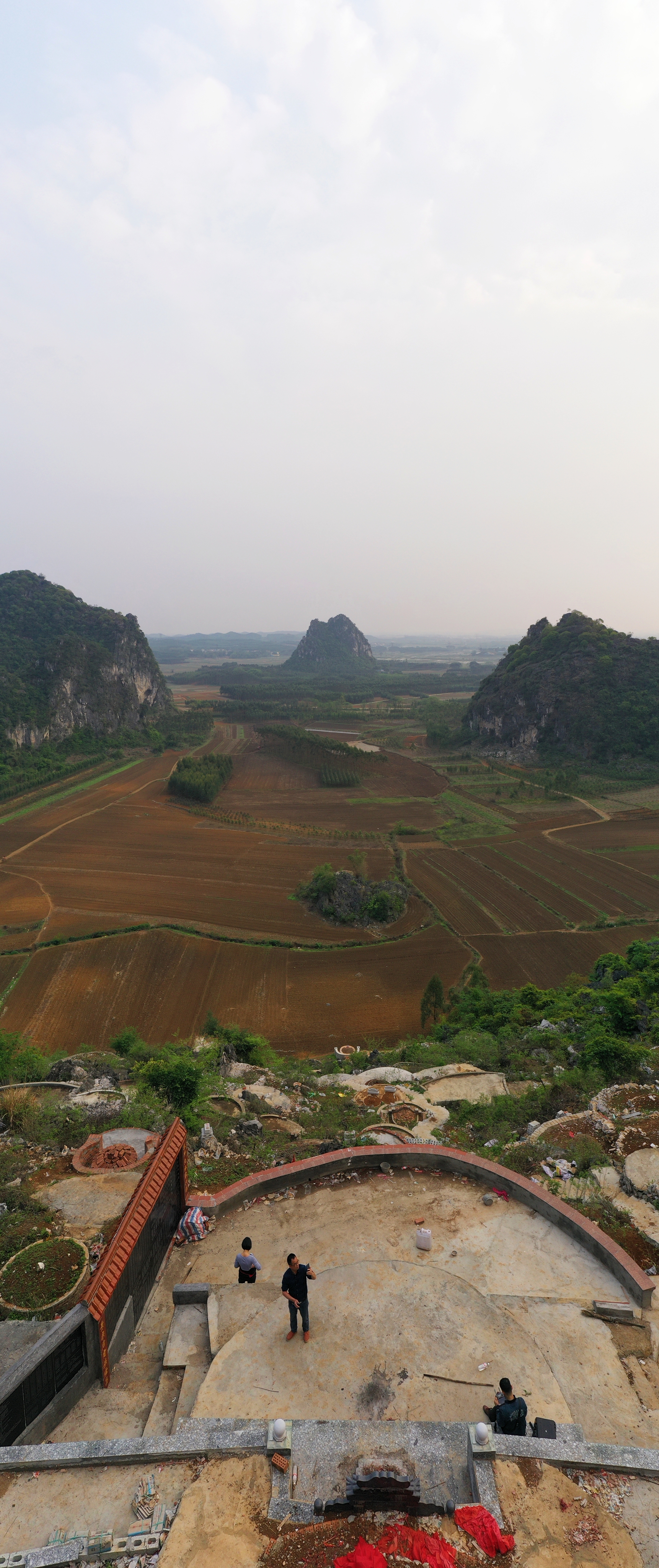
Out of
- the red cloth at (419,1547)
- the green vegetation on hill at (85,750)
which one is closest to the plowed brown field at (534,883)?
the red cloth at (419,1547)

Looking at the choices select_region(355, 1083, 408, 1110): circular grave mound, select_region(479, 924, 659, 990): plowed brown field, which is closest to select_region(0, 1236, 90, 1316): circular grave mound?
select_region(355, 1083, 408, 1110): circular grave mound

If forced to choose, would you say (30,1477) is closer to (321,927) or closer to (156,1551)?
(156,1551)

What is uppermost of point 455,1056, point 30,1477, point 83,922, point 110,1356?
point 30,1477

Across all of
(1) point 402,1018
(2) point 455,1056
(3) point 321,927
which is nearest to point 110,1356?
(2) point 455,1056

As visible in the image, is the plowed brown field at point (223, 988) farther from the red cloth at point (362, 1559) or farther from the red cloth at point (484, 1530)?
the red cloth at point (362, 1559)

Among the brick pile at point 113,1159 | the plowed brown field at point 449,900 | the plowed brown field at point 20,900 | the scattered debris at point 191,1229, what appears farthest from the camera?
the plowed brown field at point 20,900
